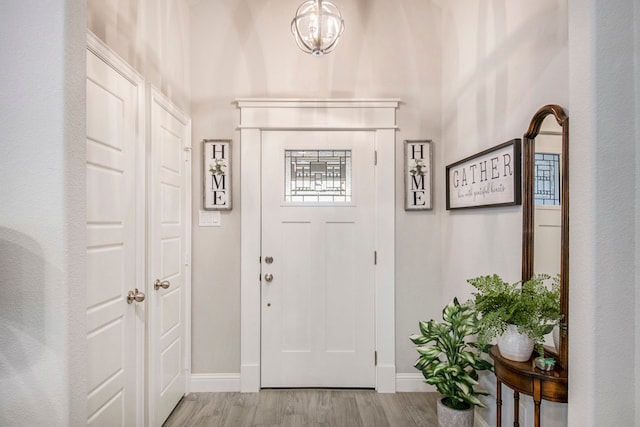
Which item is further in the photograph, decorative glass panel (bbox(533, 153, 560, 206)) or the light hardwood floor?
the light hardwood floor

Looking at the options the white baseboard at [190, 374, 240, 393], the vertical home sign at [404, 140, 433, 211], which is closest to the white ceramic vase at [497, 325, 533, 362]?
the vertical home sign at [404, 140, 433, 211]

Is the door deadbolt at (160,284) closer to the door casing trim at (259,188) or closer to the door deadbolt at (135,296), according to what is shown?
the door deadbolt at (135,296)

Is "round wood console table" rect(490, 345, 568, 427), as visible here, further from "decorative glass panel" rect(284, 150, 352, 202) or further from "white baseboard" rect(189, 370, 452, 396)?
"decorative glass panel" rect(284, 150, 352, 202)

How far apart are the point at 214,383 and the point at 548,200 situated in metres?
2.60

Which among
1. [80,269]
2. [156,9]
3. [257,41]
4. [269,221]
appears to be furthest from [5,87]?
[257,41]

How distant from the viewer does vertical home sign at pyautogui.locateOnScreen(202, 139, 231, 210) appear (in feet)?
9.34

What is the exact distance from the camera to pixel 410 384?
285 centimetres

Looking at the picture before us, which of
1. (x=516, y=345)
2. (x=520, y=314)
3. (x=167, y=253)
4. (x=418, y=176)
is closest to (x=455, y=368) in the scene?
(x=516, y=345)

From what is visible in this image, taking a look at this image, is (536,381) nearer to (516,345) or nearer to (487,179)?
(516,345)

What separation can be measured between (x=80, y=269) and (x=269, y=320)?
1.83 m

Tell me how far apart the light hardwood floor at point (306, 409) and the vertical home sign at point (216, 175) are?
56.9 inches

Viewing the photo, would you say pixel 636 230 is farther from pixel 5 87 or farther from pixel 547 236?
pixel 5 87

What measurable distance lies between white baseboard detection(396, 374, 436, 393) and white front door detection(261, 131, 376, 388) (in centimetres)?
20

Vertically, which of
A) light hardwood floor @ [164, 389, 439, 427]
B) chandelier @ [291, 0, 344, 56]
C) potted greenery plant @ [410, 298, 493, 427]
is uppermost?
chandelier @ [291, 0, 344, 56]
